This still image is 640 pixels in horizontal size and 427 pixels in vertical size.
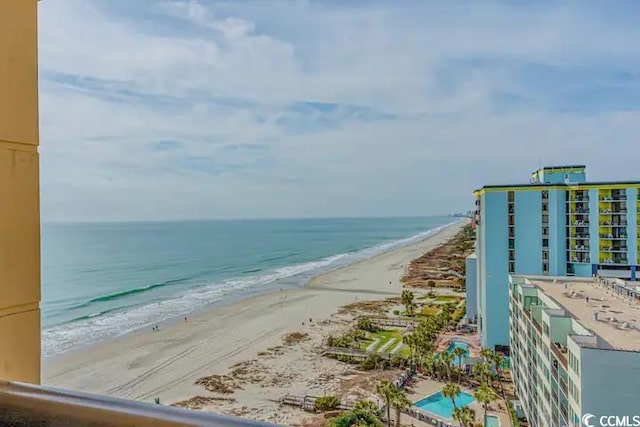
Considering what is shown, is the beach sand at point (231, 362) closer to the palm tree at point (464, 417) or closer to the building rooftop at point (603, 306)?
the palm tree at point (464, 417)

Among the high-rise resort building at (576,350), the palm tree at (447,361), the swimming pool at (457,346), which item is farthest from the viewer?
the swimming pool at (457,346)

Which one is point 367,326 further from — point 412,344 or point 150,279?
point 150,279

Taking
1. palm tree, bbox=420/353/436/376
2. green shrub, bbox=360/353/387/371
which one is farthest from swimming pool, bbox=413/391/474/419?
green shrub, bbox=360/353/387/371

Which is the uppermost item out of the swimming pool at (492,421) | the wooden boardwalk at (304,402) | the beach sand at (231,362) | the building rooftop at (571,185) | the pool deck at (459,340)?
the building rooftop at (571,185)

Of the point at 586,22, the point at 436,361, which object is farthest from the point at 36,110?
the point at 436,361

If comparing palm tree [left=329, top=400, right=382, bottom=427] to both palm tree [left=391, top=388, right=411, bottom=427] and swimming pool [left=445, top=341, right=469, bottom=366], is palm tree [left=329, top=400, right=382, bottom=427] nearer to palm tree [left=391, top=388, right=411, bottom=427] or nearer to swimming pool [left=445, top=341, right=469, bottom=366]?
palm tree [left=391, top=388, right=411, bottom=427]

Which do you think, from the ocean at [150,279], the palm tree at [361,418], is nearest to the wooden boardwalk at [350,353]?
the palm tree at [361,418]

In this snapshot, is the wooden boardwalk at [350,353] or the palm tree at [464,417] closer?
the palm tree at [464,417]
